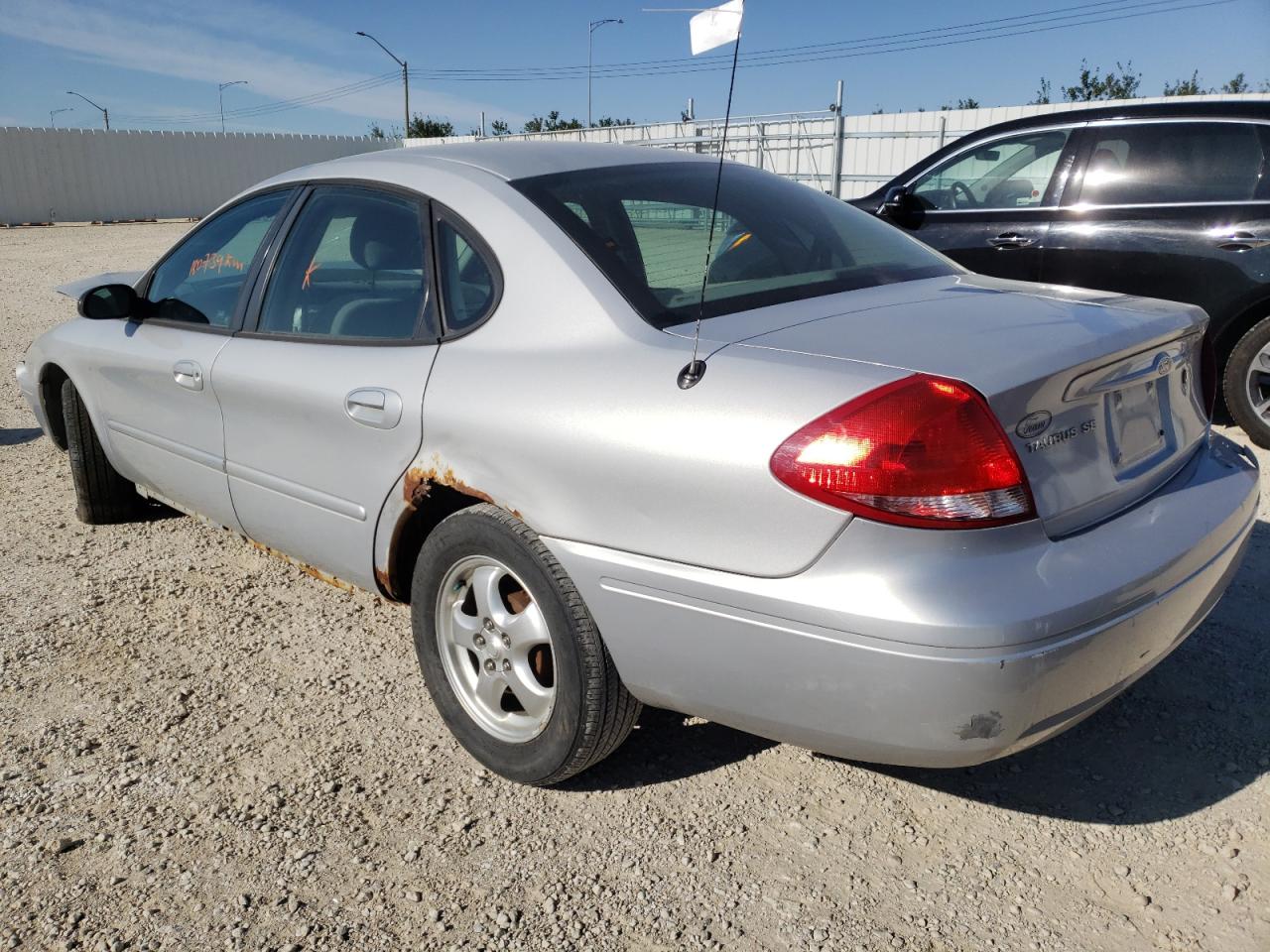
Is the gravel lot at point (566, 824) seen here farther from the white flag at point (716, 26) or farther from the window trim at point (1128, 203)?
the window trim at point (1128, 203)

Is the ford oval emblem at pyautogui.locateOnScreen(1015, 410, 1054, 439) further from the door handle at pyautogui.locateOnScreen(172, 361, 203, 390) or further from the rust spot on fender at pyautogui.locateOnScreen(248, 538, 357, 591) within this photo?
the door handle at pyautogui.locateOnScreen(172, 361, 203, 390)

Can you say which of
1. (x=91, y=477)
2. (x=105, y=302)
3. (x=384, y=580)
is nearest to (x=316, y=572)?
(x=384, y=580)

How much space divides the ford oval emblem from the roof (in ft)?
4.94

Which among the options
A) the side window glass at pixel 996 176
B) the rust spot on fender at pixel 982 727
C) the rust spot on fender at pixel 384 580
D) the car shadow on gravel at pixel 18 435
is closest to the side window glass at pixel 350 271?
the rust spot on fender at pixel 384 580

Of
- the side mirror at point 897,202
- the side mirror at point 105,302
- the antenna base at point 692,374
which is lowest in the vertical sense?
the antenna base at point 692,374

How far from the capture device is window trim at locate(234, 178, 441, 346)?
270cm

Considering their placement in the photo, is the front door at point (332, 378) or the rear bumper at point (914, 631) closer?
Answer: the rear bumper at point (914, 631)

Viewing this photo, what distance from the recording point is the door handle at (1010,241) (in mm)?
6043

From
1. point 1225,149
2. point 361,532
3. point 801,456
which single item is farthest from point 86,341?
point 1225,149

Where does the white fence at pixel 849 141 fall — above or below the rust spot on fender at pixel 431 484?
above

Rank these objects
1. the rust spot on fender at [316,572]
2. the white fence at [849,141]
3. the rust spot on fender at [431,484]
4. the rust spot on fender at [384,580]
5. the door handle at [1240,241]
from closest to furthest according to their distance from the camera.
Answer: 1. the rust spot on fender at [431,484]
2. the rust spot on fender at [384,580]
3. the rust spot on fender at [316,572]
4. the door handle at [1240,241]
5. the white fence at [849,141]

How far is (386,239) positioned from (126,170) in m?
33.9

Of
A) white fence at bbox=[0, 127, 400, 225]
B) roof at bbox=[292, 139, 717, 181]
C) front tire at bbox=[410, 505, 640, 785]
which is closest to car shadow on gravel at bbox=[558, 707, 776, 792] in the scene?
front tire at bbox=[410, 505, 640, 785]

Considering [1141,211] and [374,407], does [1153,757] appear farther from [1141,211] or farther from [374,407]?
[1141,211]
